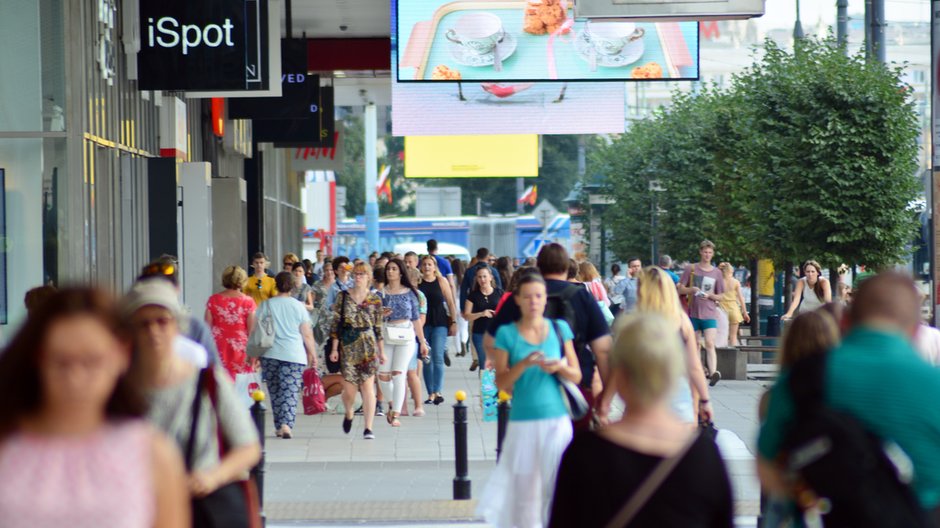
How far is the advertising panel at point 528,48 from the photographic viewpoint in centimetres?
2102

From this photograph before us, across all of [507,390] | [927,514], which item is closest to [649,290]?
[507,390]

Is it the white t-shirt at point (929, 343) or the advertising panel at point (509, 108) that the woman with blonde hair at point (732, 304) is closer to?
the advertising panel at point (509, 108)

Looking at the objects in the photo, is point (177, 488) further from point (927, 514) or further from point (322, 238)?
point (322, 238)

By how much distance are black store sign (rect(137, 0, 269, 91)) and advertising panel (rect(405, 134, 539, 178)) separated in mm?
29703

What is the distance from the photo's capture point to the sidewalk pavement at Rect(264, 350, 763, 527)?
1020 centimetres

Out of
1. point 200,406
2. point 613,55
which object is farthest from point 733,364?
point 200,406

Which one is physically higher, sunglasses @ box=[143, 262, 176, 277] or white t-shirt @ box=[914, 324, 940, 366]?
sunglasses @ box=[143, 262, 176, 277]

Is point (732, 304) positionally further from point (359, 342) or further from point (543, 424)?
point (543, 424)

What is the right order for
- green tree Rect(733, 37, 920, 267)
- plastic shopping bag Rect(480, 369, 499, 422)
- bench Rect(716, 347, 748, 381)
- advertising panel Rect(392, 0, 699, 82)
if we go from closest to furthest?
plastic shopping bag Rect(480, 369, 499, 422)
advertising panel Rect(392, 0, 699, 82)
bench Rect(716, 347, 748, 381)
green tree Rect(733, 37, 920, 267)

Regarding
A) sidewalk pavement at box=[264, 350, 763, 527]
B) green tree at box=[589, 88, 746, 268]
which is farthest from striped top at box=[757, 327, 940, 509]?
green tree at box=[589, 88, 746, 268]

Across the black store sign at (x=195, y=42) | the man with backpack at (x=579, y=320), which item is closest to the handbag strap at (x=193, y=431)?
the man with backpack at (x=579, y=320)

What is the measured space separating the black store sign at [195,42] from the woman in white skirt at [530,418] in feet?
25.4

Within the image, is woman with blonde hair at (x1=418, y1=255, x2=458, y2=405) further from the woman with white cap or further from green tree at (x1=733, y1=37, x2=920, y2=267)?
the woman with white cap

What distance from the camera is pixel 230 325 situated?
526 inches
